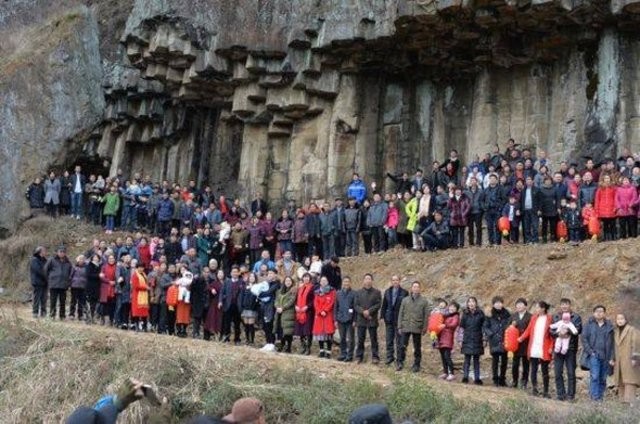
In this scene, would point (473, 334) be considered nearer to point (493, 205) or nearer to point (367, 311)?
point (367, 311)

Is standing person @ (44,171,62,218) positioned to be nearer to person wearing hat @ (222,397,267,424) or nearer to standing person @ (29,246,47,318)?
standing person @ (29,246,47,318)

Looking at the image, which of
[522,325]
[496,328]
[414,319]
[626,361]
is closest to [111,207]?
[414,319]

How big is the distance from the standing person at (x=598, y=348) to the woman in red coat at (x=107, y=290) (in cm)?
1100

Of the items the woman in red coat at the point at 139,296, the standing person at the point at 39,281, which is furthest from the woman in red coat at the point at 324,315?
the standing person at the point at 39,281

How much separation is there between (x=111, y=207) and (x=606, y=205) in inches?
610

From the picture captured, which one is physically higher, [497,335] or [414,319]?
[414,319]

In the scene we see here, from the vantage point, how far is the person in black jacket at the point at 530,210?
2230cm

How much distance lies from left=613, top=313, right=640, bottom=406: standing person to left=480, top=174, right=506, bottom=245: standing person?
7.83 m

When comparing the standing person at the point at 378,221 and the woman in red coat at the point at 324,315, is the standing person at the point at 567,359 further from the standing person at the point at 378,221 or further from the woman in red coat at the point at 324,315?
the standing person at the point at 378,221

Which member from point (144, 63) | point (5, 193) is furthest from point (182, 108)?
point (5, 193)

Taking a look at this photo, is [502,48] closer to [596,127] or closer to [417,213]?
[596,127]

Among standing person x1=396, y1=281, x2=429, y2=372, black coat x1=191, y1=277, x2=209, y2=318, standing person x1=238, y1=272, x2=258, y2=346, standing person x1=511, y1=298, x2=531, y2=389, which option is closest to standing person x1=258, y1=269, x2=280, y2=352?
standing person x1=238, y1=272, x2=258, y2=346

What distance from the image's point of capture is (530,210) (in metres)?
22.4

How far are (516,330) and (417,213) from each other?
825cm
